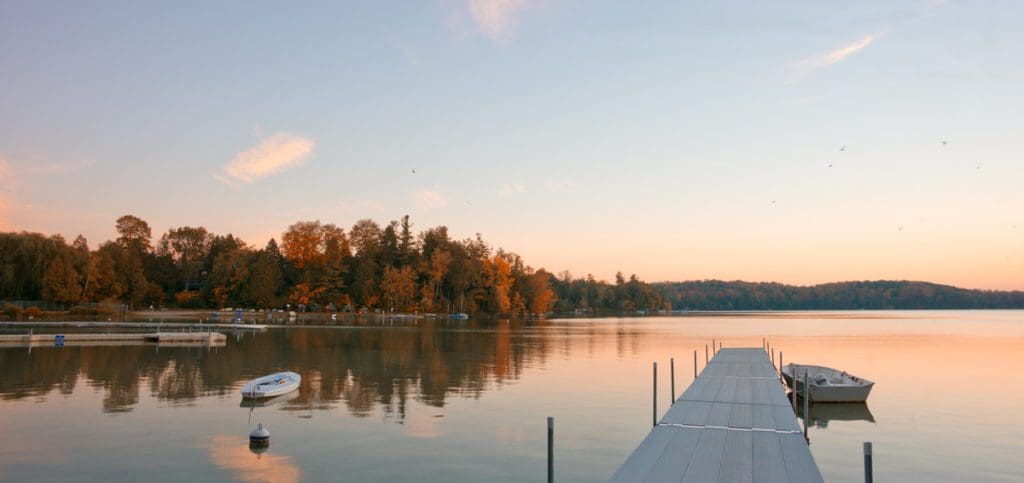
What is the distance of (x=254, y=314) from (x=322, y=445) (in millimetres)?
101447

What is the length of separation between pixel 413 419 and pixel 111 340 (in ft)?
147

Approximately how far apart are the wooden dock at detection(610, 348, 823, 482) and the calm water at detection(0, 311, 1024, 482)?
1717 millimetres

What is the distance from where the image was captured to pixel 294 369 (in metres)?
38.5

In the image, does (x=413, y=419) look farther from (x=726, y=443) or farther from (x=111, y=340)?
(x=111, y=340)

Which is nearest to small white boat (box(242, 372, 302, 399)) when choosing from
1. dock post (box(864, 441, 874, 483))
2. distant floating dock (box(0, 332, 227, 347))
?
dock post (box(864, 441, 874, 483))

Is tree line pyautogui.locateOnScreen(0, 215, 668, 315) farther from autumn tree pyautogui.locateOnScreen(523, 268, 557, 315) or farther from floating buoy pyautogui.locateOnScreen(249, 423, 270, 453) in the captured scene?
floating buoy pyautogui.locateOnScreen(249, 423, 270, 453)

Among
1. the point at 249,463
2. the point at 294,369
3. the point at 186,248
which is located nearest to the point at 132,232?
the point at 186,248

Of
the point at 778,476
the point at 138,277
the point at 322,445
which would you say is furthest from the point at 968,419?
the point at 138,277

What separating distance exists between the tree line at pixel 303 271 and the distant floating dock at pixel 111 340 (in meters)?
47.7

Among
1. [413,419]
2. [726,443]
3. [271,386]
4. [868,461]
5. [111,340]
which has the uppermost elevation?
[868,461]

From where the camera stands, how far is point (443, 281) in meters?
153

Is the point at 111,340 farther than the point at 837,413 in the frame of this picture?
Yes

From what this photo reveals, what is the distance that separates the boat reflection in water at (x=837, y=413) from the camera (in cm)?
2462

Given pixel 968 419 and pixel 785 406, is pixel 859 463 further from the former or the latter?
pixel 968 419
